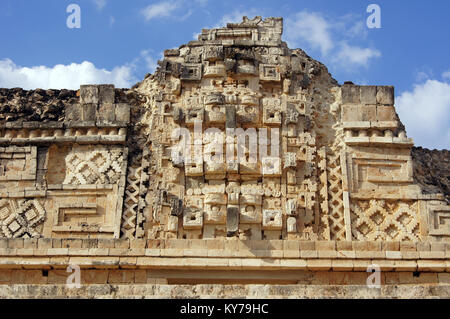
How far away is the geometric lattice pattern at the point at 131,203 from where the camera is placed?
1210 centimetres

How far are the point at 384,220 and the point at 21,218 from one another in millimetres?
5756

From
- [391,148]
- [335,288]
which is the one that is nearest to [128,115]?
[391,148]

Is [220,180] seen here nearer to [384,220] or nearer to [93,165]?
[93,165]

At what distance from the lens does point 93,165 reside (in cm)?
1273

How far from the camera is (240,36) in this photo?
13750mm

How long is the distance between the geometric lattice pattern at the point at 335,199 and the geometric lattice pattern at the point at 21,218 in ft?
15.0

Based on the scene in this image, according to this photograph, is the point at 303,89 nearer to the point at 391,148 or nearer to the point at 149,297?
the point at 391,148

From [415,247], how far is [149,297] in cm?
464

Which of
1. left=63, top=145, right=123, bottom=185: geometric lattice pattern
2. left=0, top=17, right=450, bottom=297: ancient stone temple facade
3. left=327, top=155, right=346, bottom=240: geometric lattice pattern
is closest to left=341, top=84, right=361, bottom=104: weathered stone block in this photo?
left=0, top=17, right=450, bottom=297: ancient stone temple facade

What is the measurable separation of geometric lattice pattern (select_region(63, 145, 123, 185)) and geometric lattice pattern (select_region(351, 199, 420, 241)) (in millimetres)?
3908

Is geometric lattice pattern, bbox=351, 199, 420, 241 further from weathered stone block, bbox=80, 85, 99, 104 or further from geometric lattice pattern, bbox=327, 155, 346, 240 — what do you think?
weathered stone block, bbox=80, 85, 99, 104

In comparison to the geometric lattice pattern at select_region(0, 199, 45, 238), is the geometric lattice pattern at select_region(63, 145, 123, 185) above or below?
above

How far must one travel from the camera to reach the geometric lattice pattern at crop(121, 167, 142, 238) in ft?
39.7

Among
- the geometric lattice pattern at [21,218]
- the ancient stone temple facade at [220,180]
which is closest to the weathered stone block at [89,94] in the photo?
the ancient stone temple facade at [220,180]
